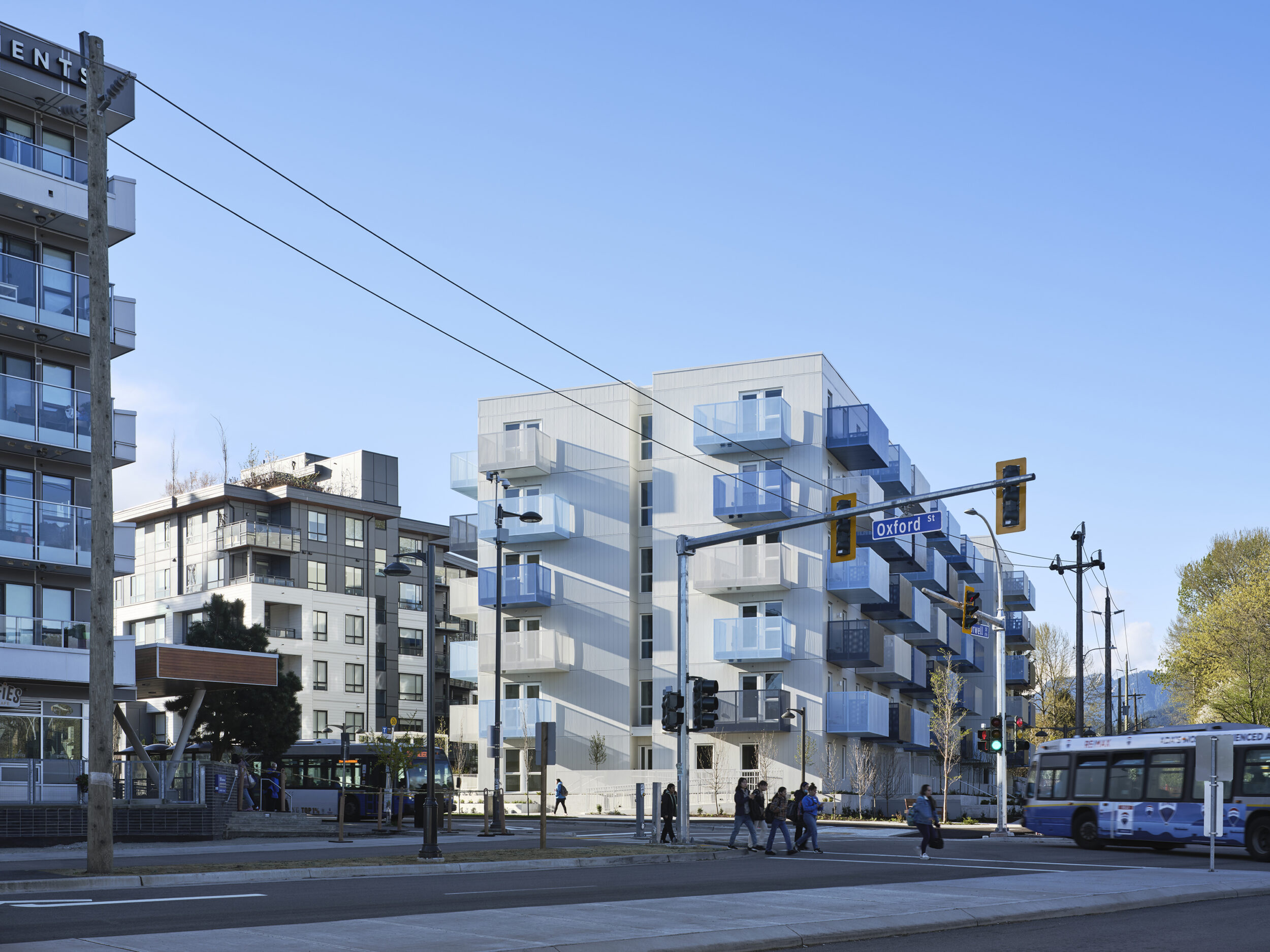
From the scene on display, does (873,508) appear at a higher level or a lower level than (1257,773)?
higher

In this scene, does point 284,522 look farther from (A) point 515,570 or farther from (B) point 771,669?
(B) point 771,669

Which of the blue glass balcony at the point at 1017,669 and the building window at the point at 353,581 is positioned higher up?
the building window at the point at 353,581

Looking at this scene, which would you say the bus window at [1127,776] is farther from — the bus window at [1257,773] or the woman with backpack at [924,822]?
the woman with backpack at [924,822]

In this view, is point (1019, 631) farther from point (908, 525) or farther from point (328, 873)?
point (328, 873)

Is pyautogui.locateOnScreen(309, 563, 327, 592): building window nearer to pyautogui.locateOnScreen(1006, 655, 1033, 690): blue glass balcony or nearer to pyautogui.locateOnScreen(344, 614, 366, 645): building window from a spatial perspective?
pyautogui.locateOnScreen(344, 614, 366, 645): building window

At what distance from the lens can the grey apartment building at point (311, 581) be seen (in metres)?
78.4

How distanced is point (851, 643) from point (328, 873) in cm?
3557

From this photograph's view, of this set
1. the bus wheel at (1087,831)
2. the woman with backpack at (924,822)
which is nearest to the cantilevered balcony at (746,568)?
the bus wheel at (1087,831)

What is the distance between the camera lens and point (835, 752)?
5406 centimetres

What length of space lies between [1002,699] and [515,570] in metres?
22.8

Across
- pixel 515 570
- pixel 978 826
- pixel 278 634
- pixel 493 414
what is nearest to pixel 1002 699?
pixel 978 826

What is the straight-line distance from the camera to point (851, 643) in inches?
2142

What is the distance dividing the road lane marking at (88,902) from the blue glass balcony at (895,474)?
145 ft

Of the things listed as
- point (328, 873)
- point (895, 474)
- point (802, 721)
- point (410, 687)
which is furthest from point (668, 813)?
point (410, 687)
